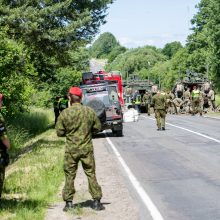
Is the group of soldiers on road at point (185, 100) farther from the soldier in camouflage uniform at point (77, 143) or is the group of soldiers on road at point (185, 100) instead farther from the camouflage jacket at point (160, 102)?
the soldier in camouflage uniform at point (77, 143)

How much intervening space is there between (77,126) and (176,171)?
444cm

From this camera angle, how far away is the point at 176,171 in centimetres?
1237

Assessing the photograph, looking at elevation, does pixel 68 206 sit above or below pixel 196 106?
above

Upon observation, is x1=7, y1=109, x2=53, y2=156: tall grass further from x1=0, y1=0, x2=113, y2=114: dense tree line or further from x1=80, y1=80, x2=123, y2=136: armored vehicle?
x1=80, y1=80, x2=123, y2=136: armored vehicle

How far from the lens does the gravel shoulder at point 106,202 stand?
27.5 ft

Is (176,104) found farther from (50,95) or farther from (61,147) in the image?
(61,147)

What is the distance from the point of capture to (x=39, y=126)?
32562mm

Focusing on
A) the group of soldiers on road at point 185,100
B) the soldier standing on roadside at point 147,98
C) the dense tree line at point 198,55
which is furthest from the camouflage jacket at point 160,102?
the dense tree line at point 198,55

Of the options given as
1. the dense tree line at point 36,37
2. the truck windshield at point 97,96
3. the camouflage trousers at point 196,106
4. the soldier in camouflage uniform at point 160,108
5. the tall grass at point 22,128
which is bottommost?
the tall grass at point 22,128

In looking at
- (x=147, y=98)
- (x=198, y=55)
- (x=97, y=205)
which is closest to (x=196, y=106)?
(x=147, y=98)

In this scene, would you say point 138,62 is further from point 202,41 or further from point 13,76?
point 13,76

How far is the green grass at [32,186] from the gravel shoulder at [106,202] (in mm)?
231

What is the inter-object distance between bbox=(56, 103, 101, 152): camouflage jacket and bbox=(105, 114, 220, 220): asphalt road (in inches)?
59.2

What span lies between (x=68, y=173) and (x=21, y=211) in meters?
0.97
